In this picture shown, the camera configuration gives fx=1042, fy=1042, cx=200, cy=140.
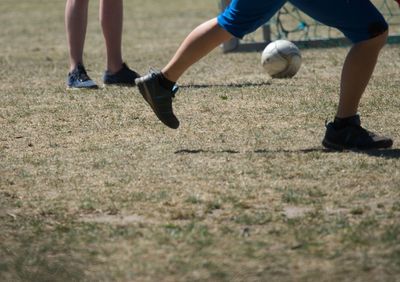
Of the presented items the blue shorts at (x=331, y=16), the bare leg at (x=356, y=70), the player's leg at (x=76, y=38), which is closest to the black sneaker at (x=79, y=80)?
the player's leg at (x=76, y=38)

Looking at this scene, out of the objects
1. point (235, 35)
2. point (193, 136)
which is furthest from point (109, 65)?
point (235, 35)

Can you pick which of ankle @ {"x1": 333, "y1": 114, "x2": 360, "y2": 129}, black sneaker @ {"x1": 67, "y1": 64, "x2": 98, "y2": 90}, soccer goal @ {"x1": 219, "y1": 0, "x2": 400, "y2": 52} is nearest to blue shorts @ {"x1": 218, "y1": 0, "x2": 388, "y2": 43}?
ankle @ {"x1": 333, "y1": 114, "x2": 360, "y2": 129}

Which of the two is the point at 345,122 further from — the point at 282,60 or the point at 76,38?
the point at 76,38

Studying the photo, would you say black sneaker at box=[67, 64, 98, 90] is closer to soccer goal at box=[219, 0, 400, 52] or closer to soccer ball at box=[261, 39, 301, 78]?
soccer ball at box=[261, 39, 301, 78]

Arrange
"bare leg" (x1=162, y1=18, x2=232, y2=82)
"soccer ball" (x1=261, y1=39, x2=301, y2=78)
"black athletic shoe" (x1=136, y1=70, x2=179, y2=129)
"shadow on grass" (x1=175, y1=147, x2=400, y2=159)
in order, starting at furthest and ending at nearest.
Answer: "soccer ball" (x1=261, y1=39, x2=301, y2=78) → "black athletic shoe" (x1=136, y1=70, x2=179, y2=129) → "bare leg" (x1=162, y1=18, x2=232, y2=82) → "shadow on grass" (x1=175, y1=147, x2=400, y2=159)

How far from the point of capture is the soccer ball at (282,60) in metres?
9.19

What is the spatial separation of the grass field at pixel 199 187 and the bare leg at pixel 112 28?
0.49 meters

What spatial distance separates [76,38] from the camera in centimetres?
907

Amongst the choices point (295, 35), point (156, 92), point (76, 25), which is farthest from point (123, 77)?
point (295, 35)

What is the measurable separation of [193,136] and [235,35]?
37.1 inches

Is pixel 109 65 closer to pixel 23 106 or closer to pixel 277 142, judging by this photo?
pixel 23 106

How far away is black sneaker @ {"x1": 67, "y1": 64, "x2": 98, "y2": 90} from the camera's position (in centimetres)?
893

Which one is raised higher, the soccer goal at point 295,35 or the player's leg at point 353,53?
the player's leg at point 353,53

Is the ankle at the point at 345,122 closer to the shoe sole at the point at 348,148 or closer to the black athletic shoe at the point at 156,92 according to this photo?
the shoe sole at the point at 348,148
